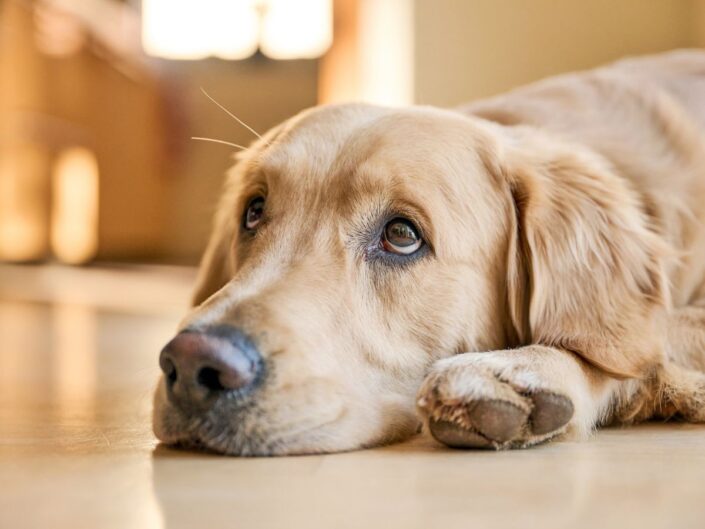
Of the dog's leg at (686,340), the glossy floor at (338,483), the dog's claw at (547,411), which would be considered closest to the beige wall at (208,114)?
the glossy floor at (338,483)

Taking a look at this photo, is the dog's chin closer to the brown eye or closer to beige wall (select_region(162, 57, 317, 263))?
the brown eye

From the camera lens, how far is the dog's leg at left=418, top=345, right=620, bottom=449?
1.94 metres

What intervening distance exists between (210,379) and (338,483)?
328mm

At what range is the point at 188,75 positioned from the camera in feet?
39.4

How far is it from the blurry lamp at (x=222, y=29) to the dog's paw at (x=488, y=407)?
799cm

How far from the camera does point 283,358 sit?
193cm

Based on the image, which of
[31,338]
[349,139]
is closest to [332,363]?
[349,139]

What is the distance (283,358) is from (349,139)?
0.69m

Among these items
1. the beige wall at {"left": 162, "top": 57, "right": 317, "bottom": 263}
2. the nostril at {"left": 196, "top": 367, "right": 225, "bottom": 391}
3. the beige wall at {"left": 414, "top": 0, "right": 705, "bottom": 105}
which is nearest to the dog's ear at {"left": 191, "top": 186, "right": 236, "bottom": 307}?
the nostril at {"left": 196, "top": 367, "right": 225, "bottom": 391}

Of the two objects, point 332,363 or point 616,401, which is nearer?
point 332,363

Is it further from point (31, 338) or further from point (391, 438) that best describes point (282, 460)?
point (31, 338)

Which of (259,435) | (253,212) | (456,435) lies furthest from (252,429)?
(253,212)

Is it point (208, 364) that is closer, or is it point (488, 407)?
point (208, 364)

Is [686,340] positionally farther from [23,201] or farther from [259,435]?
[23,201]
